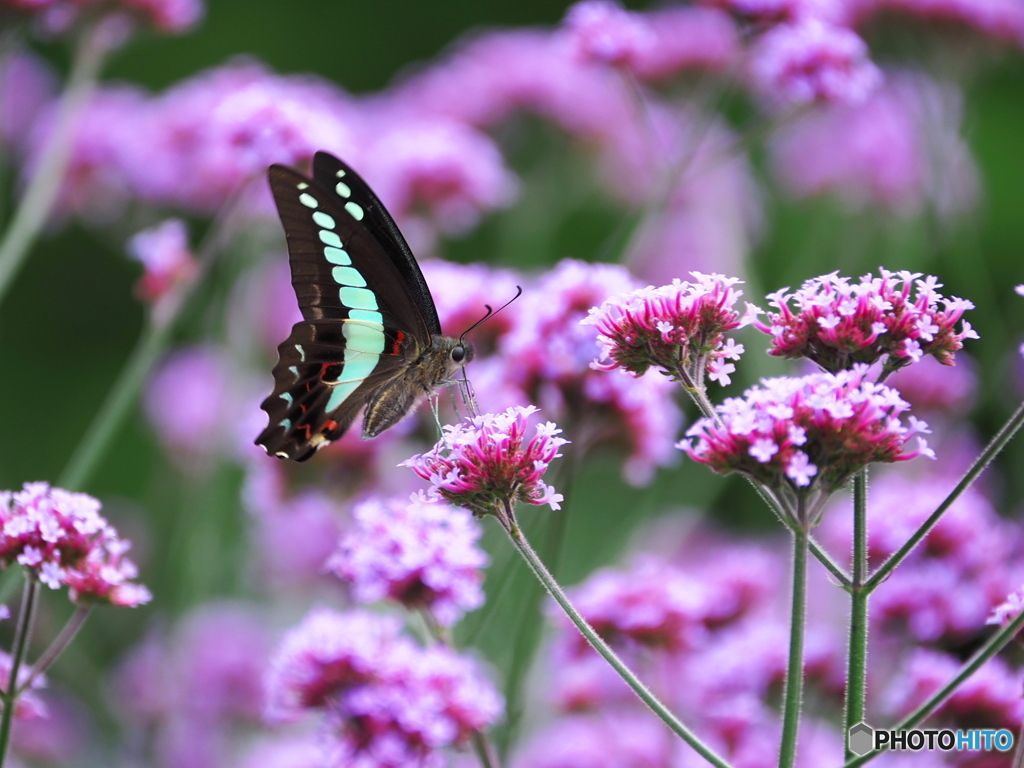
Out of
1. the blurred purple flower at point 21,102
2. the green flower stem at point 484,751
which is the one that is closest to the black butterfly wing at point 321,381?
the green flower stem at point 484,751

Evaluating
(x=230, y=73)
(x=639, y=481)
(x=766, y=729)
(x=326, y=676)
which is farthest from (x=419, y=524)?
(x=230, y=73)

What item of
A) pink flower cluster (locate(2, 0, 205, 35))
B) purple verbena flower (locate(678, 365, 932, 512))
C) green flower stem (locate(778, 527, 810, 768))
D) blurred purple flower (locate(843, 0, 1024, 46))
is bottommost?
green flower stem (locate(778, 527, 810, 768))

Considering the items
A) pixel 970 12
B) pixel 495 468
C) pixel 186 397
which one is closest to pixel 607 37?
pixel 970 12

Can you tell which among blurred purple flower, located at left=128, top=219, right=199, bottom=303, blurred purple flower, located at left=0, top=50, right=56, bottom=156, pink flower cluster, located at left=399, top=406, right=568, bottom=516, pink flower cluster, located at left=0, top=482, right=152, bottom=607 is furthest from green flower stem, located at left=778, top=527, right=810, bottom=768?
blurred purple flower, located at left=0, top=50, right=56, bottom=156

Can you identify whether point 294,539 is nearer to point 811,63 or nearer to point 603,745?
point 603,745

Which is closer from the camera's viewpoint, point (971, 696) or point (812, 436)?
point (812, 436)

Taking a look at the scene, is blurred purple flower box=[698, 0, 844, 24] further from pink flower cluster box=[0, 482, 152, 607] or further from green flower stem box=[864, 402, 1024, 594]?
pink flower cluster box=[0, 482, 152, 607]

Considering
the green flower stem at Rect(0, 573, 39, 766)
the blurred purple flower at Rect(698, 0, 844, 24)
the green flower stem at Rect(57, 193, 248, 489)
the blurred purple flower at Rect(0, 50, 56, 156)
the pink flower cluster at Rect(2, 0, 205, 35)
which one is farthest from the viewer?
the blurred purple flower at Rect(0, 50, 56, 156)

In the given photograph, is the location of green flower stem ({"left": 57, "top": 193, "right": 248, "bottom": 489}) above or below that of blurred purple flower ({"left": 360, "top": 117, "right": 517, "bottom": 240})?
below
